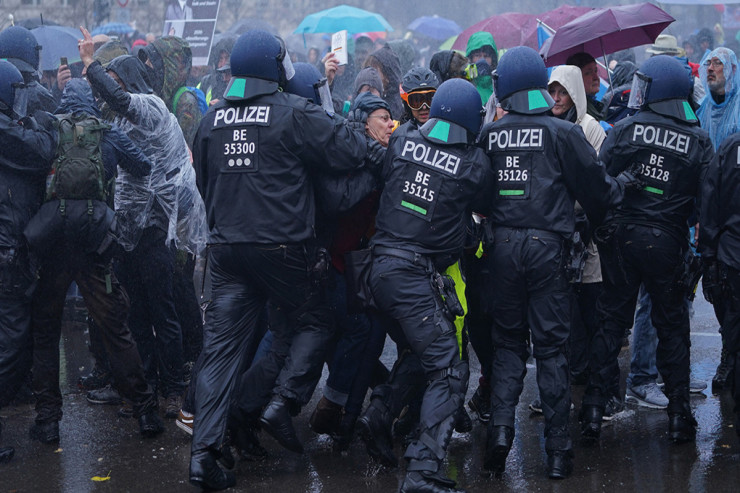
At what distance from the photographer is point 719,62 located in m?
6.78

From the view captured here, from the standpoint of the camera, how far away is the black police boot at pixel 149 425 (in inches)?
220

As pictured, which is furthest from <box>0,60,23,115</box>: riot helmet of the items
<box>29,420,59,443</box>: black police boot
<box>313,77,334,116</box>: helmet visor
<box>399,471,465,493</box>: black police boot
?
<box>399,471,465,493</box>: black police boot

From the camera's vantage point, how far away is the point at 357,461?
518 cm

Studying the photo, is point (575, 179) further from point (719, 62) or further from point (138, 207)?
point (138, 207)

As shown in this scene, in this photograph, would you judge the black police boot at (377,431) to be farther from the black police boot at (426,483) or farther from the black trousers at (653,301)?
the black trousers at (653,301)

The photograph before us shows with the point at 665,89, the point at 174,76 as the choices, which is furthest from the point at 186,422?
the point at 665,89

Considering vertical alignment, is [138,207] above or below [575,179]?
below

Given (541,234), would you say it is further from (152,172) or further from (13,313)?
(13,313)

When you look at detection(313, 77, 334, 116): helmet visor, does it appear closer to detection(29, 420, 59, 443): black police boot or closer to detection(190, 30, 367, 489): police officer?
detection(190, 30, 367, 489): police officer

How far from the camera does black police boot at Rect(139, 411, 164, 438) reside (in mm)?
5586

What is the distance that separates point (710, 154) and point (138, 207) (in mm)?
3727

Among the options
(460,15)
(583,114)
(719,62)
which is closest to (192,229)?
(583,114)

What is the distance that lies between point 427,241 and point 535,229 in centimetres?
60

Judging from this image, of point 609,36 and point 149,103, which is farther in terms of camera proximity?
point 609,36
